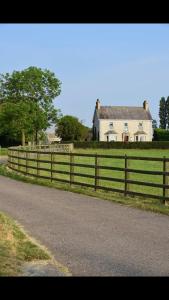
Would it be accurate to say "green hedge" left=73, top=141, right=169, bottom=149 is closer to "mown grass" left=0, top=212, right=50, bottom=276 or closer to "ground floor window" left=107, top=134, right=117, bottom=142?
"ground floor window" left=107, top=134, right=117, bottom=142

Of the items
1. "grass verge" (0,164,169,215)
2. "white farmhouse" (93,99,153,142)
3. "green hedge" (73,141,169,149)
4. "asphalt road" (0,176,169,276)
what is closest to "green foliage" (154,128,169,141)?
"white farmhouse" (93,99,153,142)

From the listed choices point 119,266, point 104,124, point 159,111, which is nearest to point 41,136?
point 104,124

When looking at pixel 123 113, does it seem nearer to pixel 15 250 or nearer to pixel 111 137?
pixel 111 137

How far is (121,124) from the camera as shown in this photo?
10756cm

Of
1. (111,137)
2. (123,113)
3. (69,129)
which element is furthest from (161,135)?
(69,129)

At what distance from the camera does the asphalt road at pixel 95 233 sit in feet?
20.9

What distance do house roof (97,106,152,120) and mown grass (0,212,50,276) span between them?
3875 inches

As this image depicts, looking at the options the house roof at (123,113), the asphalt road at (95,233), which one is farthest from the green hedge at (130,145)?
the asphalt road at (95,233)

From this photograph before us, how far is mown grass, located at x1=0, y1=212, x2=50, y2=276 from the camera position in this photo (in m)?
5.80
